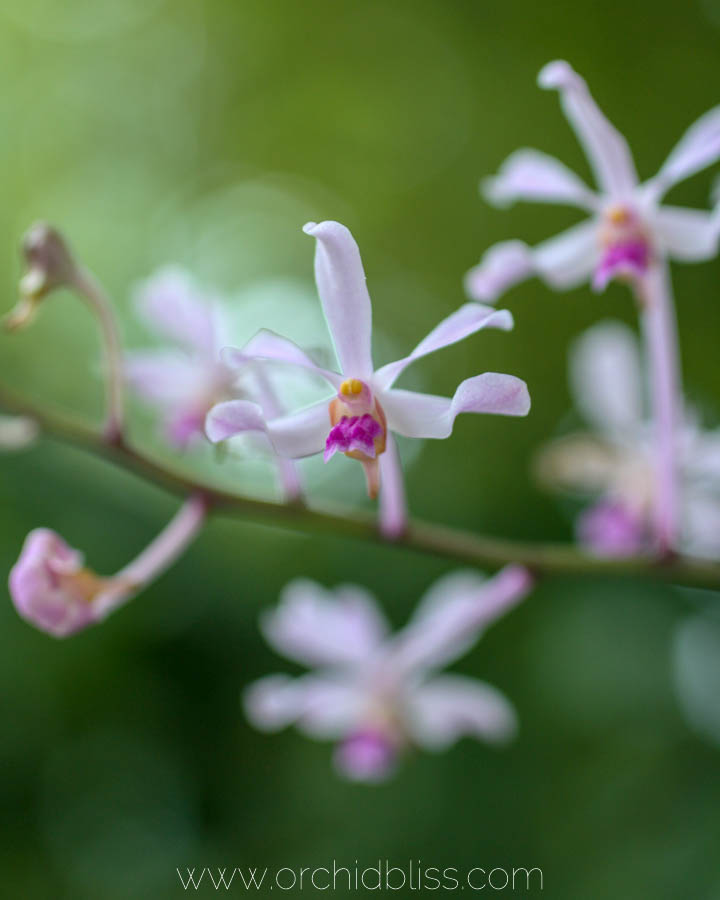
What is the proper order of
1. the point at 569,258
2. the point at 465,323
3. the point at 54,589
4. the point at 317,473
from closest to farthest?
the point at 465,323 < the point at 54,589 < the point at 569,258 < the point at 317,473

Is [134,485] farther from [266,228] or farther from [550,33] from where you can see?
[550,33]

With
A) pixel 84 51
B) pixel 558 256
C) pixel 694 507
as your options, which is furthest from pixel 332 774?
pixel 84 51

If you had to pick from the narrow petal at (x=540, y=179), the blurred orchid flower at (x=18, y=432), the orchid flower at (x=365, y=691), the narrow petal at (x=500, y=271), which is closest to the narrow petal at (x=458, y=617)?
the orchid flower at (x=365, y=691)

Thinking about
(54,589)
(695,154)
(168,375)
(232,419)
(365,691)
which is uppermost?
(695,154)

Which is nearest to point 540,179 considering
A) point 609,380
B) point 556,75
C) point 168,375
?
point 556,75

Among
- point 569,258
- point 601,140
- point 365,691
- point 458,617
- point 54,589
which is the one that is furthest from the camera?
point 365,691

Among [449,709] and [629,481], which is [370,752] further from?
[629,481]

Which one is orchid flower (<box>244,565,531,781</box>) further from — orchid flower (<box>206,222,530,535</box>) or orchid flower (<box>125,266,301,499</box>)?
orchid flower (<box>206,222,530,535</box>)
